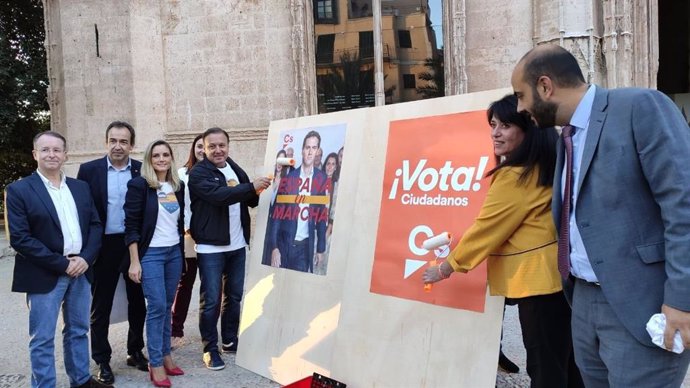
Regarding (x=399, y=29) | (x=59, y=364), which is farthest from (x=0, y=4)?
(x=59, y=364)

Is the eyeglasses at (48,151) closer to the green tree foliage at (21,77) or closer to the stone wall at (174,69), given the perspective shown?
the stone wall at (174,69)

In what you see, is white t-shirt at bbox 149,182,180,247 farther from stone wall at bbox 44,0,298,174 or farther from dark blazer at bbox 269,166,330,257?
stone wall at bbox 44,0,298,174

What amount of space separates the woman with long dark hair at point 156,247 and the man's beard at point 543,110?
3.13 m

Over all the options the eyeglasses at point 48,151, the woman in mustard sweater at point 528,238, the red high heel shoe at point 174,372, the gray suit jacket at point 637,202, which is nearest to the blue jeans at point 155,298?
the red high heel shoe at point 174,372

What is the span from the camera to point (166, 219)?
4199 millimetres

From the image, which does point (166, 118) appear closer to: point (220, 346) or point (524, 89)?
point (220, 346)

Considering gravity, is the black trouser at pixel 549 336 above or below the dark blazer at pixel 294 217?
below

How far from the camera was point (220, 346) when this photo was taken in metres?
4.88

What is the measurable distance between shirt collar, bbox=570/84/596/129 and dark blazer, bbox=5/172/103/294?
335cm

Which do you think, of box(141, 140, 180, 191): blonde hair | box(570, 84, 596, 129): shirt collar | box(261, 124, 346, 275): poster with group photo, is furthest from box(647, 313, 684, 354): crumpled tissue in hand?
box(141, 140, 180, 191): blonde hair

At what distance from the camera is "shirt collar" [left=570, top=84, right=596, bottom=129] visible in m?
1.90

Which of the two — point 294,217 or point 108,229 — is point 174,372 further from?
point 294,217

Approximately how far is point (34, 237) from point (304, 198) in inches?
74.6

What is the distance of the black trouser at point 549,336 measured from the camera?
252cm
